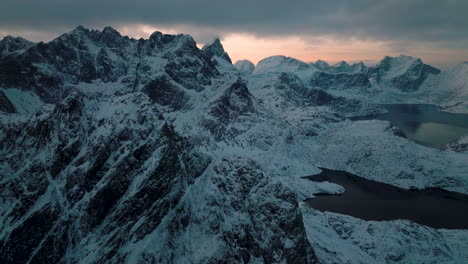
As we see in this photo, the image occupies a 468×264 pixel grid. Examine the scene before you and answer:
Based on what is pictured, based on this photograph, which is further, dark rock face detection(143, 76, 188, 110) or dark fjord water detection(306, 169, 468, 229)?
dark rock face detection(143, 76, 188, 110)

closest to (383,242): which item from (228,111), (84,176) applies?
(84,176)

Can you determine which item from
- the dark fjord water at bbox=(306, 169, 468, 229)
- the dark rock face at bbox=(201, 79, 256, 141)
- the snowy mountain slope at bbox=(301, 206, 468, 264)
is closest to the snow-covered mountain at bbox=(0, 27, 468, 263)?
the snowy mountain slope at bbox=(301, 206, 468, 264)

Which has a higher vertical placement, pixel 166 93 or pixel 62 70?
pixel 62 70

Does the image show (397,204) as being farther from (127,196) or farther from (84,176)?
(84,176)

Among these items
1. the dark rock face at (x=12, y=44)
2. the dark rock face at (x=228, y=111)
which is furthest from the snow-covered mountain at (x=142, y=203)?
the dark rock face at (x=12, y=44)

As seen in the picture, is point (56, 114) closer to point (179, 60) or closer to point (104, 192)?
point (104, 192)

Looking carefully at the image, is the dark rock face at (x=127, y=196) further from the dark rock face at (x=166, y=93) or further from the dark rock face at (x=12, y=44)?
the dark rock face at (x=12, y=44)

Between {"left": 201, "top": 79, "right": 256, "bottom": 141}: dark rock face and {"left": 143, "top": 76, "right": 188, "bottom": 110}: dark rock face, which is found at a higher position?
{"left": 143, "top": 76, "right": 188, "bottom": 110}: dark rock face

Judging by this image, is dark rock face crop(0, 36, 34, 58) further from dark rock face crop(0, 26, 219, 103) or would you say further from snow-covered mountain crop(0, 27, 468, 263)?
snow-covered mountain crop(0, 27, 468, 263)

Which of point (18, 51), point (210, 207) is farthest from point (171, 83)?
point (210, 207)
